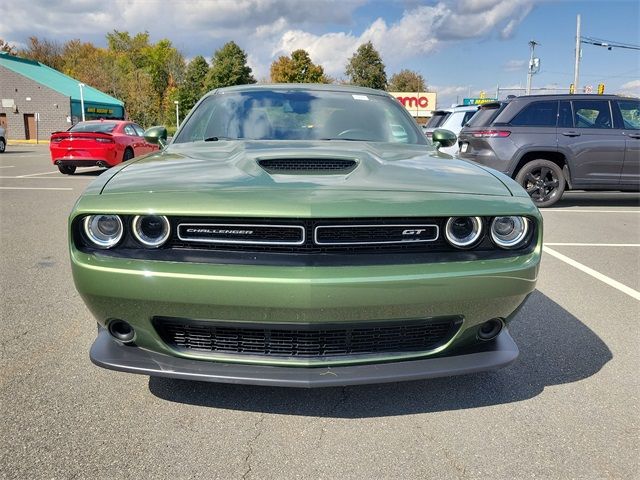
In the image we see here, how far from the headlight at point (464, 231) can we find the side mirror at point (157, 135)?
2.40m

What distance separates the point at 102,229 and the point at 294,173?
83 cm

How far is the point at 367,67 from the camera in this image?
82.6 m

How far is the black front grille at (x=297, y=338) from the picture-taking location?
2154 millimetres

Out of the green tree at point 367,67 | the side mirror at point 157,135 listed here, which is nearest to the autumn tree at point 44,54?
the green tree at point 367,67

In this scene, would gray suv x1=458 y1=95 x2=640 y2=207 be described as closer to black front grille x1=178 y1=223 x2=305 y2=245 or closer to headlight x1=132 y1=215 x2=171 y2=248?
black front grille x1=178 y1=223 x2=305 y2=245

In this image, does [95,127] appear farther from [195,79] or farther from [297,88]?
[195,79]

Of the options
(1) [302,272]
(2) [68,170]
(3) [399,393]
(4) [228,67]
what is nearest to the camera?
(1) [302,272]

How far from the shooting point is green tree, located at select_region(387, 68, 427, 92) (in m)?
92.4

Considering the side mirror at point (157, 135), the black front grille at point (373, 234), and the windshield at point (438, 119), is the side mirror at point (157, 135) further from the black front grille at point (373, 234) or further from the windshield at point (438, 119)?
the windshield at point (438, 119)

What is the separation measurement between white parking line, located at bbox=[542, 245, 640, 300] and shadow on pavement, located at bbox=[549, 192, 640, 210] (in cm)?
388

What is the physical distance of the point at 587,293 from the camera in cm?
445

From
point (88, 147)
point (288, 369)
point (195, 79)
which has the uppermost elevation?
point (195, 79)

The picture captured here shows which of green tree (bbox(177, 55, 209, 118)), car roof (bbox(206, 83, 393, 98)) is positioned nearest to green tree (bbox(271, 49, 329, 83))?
green tree (bbox(177, 55, 209, 118))

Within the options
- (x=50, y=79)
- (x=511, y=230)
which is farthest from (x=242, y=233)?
(x=50, y=79)
